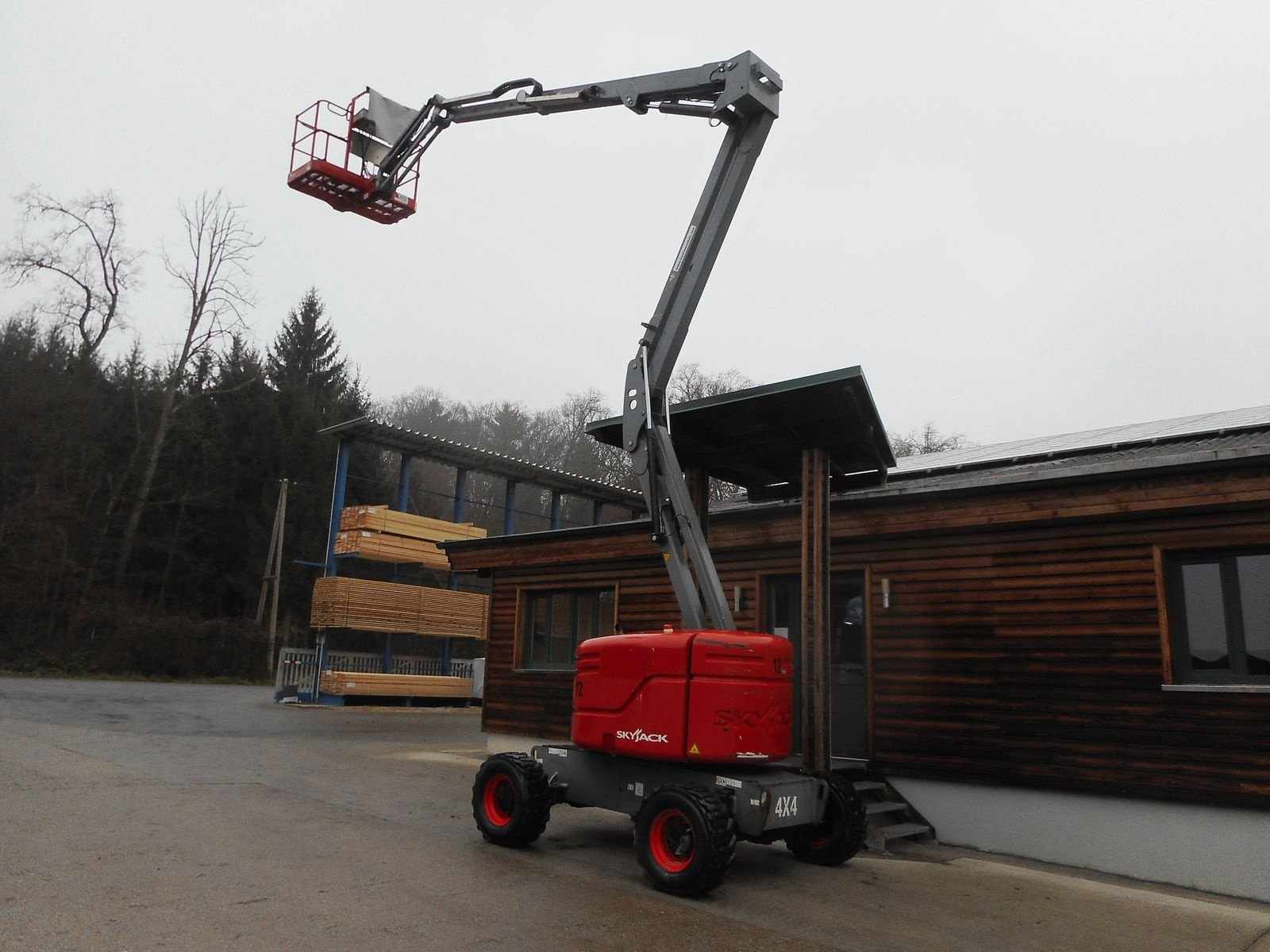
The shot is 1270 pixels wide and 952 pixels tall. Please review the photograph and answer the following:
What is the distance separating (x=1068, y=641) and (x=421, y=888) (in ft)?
21.1

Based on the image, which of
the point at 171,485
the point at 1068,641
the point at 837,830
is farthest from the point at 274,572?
the point at 1068,641

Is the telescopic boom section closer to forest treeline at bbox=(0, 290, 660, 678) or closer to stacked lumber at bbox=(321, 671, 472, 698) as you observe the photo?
stacked lumber at bbox=(321, 671, 472, 698)

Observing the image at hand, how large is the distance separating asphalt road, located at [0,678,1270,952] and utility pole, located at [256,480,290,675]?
24103 millimetres

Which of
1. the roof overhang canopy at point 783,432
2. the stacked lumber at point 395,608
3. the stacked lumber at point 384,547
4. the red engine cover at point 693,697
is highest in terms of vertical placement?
the stacked lumber at point 384,547

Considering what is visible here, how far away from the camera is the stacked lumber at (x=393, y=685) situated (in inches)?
962

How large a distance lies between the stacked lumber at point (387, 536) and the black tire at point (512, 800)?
1694 centimetres

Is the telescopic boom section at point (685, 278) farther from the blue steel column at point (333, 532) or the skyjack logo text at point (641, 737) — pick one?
the blue steel column at point (333, 532)

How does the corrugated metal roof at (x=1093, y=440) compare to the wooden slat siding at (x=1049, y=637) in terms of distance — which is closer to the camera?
the wooden slat siding at (x=1049, y=637)

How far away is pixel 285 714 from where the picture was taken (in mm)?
20062

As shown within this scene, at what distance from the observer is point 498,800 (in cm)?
801

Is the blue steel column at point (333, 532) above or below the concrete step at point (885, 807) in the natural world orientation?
above

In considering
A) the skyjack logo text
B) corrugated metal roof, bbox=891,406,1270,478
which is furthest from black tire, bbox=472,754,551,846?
corrugated metal roof, bbox=891,406,1270,478

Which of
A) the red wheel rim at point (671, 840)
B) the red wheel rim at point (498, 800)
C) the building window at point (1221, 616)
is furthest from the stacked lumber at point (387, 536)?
the building window at point (1221, 616)

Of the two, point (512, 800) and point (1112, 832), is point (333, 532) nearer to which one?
point (512, 800)
